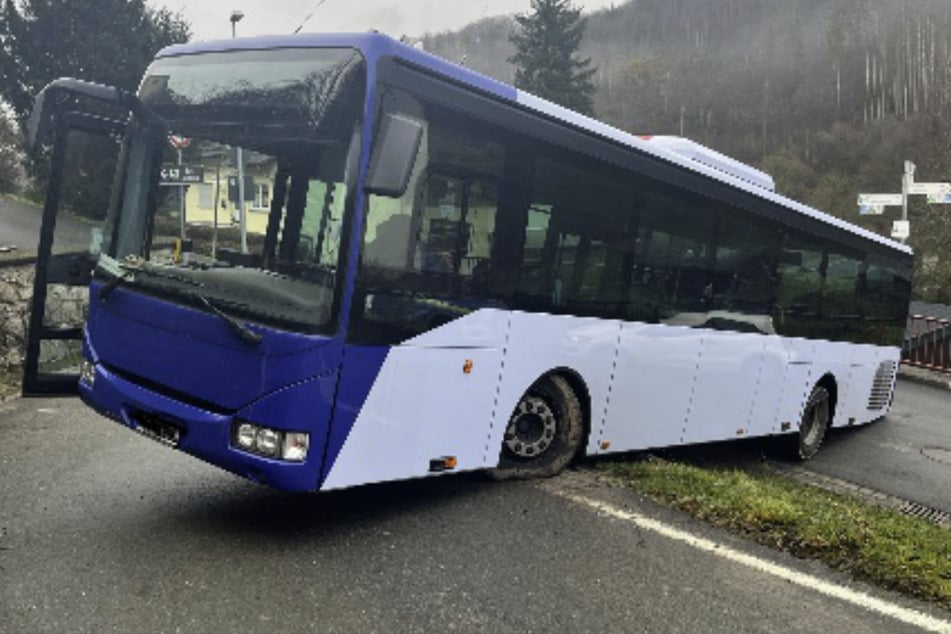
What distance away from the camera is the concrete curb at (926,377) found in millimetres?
19062

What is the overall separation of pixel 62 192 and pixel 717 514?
203 inches

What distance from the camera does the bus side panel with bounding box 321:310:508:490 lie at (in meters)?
4.95

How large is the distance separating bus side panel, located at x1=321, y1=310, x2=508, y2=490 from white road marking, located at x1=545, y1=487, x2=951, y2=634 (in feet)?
3.08

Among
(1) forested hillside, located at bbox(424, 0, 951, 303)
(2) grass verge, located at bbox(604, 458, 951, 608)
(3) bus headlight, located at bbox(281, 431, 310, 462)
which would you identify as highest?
(1) forested hillside, located at bbox(424, 0, 951, 303)

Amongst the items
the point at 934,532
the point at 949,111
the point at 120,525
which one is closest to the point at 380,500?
the point at 120,525

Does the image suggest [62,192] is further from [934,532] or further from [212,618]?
[934,532]

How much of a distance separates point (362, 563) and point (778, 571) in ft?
8.29

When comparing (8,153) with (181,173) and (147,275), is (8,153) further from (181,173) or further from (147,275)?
(147,275)

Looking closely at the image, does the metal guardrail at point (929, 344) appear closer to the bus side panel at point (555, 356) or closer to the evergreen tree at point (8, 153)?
the bus side panel at point (555, 356)

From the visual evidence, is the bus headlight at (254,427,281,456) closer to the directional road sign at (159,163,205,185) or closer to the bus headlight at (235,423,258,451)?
the bus headlight at (235,423,258,451)

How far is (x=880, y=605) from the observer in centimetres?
471

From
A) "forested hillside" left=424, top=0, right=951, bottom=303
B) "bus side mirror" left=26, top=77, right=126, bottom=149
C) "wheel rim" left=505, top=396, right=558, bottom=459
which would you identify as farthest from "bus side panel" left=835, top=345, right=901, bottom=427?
"forested hillside" left=424, top=0, right=951, bottom=303

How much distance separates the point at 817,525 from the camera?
5754mm

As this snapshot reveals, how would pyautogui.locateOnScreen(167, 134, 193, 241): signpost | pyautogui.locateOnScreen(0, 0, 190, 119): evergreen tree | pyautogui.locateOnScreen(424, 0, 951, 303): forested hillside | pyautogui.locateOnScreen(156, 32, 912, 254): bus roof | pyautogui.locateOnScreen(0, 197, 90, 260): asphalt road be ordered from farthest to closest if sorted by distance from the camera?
pyautogui.locateOnScreen(424, 0, 951, 303): forested hillside < pyautogui.locateOnScreen(0, 0, 190, 119): evergreen tree < pyautogui.locateOnScreen(0, 197, 90, 260): asphalt road < pyautogui.locateOnScreen(167, 134, 193, 241): signpost < pyautogui.locateOnScreen(156, 32, 912, 254): bus roof
